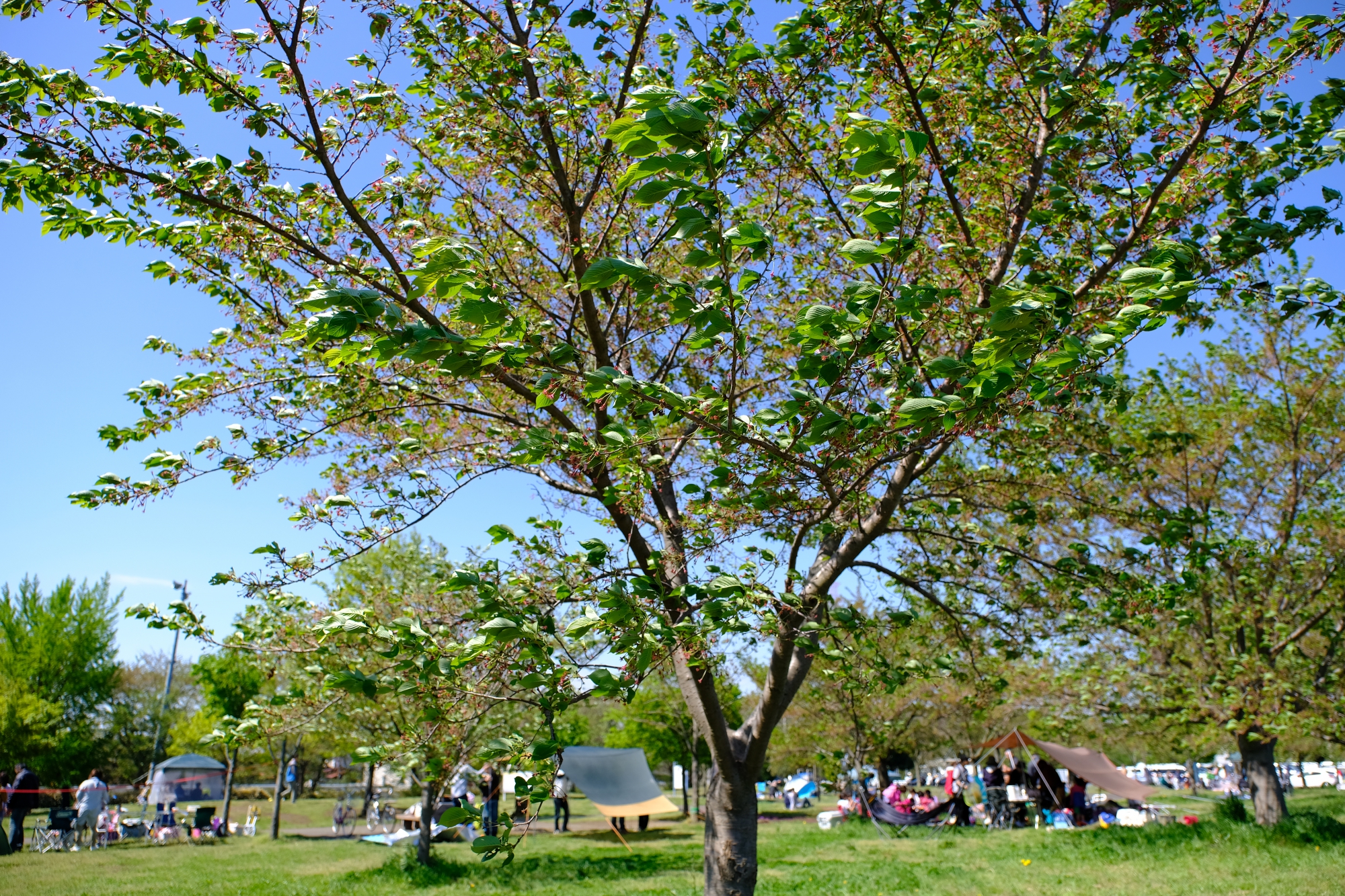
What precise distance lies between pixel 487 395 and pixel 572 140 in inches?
74.9

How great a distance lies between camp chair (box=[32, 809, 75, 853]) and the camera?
14.4 m

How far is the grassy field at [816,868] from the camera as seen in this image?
30.7 feet

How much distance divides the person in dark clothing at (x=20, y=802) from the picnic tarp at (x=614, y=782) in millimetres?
9944

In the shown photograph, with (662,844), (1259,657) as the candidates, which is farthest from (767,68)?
(662,844)

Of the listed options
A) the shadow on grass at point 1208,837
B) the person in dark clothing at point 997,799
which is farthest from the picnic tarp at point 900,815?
the shadow on grass at point 1208,837

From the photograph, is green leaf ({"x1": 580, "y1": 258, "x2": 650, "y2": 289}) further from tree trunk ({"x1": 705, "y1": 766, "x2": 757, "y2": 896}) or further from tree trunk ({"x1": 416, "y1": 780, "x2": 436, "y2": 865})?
tree trunk ({"x1": 416, "y1": 780, "x2": 436, "y2": 865})

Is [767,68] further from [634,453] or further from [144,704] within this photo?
[144,704]

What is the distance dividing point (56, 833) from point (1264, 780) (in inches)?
830

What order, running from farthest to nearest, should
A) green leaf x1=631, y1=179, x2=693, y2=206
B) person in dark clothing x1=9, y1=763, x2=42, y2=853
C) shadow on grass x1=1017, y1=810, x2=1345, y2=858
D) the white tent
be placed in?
the white tent → person in dark clothing x1=9, y1=763, x2=42, y2=853 → shadow on grass x1=1017, y1=810, x2=1345, y2=858 → green leaf x1=631, y1=179, x2=693, y2=206

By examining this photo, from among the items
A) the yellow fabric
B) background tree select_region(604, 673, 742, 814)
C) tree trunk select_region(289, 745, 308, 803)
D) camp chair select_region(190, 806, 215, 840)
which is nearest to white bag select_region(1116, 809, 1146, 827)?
background tree select_region(604, 673, 742, 814)

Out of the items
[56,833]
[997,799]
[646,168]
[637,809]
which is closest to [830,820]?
[997,799]

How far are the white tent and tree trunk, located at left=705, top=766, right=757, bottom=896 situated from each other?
1977cm

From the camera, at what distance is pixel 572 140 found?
5.25 meters

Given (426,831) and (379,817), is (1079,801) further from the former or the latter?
(379,817)
